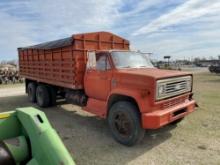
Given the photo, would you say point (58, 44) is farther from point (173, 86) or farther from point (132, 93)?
point (173, 86)

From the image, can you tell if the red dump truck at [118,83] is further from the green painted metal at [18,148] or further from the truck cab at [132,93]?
the green painted metal at [18,148]

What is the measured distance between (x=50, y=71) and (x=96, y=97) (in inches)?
124

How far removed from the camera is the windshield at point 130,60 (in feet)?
20.4

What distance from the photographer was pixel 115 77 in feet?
19.2

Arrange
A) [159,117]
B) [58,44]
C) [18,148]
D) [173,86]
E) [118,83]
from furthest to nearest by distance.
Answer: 1. [58,44]
2. [118,83]
3. [173,86]
4. [159,117]
5. [18,148]

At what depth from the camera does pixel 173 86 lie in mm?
5461

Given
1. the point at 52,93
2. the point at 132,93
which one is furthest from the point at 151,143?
the point at 52,93

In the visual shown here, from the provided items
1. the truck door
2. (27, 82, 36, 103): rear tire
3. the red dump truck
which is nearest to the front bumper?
the red dump truck

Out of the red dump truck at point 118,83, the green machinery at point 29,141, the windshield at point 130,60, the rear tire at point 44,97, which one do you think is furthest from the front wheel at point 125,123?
the rear tire at point 44,97

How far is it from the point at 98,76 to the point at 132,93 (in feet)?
5.01

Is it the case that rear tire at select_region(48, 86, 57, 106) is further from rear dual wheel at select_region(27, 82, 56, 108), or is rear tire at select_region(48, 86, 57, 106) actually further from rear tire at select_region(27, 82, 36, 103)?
rear tire at select_region(27, 82, 36, 103)

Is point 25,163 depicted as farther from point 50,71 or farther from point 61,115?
point 50,71

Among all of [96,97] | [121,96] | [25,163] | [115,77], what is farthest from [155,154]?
[25,163]

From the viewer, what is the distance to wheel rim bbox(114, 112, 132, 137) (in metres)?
5.39
